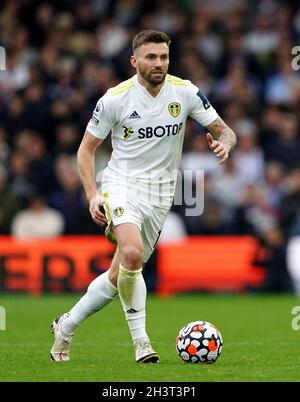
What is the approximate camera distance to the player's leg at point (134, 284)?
881 centimetres

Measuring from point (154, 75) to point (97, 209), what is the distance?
4.16 feet

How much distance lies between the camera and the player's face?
30.0 feet

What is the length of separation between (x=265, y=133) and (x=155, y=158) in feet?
35.1

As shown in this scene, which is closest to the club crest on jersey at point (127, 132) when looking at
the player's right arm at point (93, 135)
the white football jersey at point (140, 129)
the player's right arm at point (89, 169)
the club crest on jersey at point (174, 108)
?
the white football jersey at point (140, 129)

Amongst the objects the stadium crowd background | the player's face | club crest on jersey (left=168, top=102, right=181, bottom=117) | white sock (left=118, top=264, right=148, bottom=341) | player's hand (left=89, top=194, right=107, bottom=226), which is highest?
the stadium crowd background

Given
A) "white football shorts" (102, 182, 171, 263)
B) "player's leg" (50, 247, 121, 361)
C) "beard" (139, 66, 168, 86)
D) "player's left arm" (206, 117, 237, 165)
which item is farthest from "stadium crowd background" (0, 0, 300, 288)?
"beard" (139, 66, 168, 86)

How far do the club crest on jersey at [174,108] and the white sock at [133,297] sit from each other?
1.43 m

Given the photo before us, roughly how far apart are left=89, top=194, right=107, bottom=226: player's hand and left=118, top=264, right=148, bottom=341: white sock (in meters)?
0.45

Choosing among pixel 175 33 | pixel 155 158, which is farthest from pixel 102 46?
pixel 155 158

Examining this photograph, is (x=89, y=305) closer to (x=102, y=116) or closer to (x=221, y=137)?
(x=102, y=116)

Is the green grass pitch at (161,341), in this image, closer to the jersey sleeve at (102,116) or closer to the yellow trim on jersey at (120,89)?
the jersey sleeve at (102,116)

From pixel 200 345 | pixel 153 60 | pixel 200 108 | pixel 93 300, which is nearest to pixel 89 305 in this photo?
pixel 93 300

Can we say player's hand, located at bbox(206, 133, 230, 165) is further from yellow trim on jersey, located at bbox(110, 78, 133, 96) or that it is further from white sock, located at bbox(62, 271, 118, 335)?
white sock, located at bbox(62, 271, 118, 335)

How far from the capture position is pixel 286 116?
19.8m
